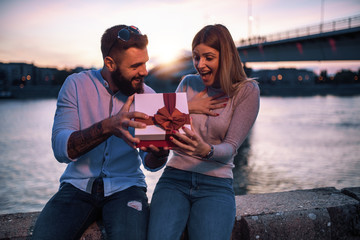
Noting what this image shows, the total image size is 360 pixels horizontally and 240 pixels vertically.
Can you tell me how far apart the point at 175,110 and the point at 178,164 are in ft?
1.94

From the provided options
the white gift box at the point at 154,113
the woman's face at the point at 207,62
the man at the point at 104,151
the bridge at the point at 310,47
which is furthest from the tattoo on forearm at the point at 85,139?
the bridge at the point at 310,47

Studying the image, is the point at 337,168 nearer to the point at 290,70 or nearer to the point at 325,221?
the point at 325,221

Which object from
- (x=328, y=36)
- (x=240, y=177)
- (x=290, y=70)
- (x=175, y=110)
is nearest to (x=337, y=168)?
(x=240, y=177)

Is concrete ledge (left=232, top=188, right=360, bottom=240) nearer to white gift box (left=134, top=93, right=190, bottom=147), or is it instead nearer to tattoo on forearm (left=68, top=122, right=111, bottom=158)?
white gift box (left=134, top=93, right=190, bottom=147)

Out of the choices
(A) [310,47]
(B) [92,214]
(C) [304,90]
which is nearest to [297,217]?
(B) [92,214]

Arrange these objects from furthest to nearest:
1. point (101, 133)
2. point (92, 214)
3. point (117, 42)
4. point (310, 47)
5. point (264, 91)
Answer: point (264, 91) → point (310, 47) → point (117, 42) → point (92, 214) → point (101, 133)

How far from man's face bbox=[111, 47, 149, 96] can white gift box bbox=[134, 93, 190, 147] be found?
18.7 inches

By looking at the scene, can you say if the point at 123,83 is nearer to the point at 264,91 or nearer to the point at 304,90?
the point at 264,91

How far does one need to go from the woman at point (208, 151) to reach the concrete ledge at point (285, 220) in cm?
27

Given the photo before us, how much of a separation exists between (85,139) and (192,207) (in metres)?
0.85

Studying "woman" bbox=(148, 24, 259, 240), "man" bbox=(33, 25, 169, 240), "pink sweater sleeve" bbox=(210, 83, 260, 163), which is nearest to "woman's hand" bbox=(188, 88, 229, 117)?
"woman" bbox=(148, 24, 259, 240)

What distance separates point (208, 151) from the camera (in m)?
2.14

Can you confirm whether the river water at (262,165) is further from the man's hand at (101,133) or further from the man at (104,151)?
the man's hand at (101,133)

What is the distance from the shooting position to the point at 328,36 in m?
22.0
